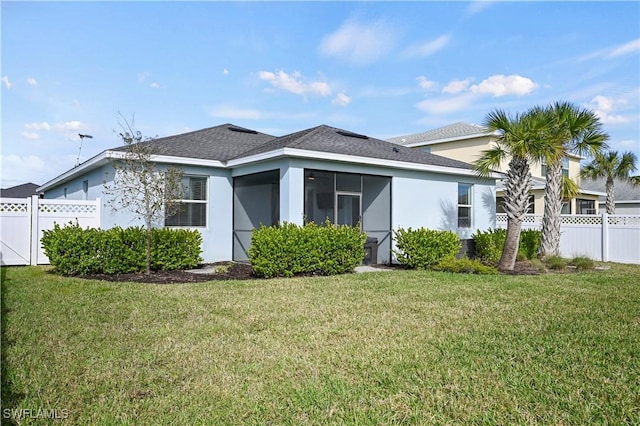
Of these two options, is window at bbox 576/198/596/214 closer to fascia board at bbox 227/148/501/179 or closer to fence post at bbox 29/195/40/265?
fascia board at bbox 227/148/501/179

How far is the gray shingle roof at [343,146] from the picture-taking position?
40.9ft

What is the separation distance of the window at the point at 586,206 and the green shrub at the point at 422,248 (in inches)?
768

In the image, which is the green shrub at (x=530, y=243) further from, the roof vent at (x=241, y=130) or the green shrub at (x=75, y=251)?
the green shrub at (x=75, y=251)

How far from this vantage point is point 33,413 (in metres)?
3.34

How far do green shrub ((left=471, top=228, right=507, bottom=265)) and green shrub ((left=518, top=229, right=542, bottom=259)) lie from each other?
1367mm

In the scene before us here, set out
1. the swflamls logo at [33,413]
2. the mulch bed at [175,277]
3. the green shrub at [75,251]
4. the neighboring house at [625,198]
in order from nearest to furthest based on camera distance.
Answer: the swflamls logo at [33,413] → the mulch bed at [175,277] → the green shrub at [75,251] → the neighboring house at [625,198]

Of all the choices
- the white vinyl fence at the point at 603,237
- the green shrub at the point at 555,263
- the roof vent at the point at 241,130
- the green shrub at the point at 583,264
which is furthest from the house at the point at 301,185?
the white vinyl fence at the point at 603,237

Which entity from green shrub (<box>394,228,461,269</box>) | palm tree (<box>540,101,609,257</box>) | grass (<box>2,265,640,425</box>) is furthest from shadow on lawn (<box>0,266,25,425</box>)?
palm tree (<box>540,101,609,257</box>)

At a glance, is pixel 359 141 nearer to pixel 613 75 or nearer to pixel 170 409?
pixel 613 75

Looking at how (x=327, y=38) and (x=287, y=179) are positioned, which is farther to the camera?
(x=327, y=38)

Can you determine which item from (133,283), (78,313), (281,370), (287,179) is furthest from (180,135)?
(281,370)

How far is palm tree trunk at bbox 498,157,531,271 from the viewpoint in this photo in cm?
1272

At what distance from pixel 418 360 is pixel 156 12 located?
8.75m

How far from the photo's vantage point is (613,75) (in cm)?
1436
